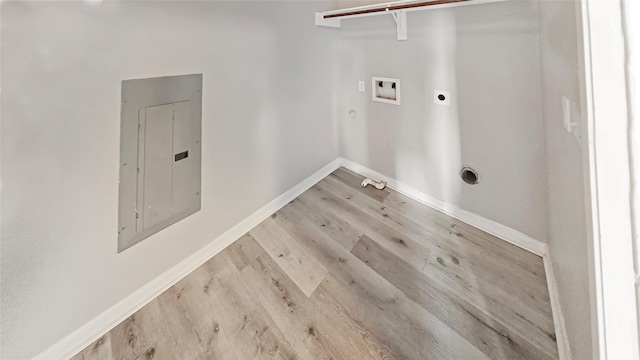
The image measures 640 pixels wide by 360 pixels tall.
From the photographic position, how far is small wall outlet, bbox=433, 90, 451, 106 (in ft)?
6.24

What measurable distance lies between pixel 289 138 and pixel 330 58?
0.98 m

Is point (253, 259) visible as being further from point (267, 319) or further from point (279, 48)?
point (279, 48)

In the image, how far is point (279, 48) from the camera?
2.04 metres

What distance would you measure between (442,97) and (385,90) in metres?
0.59

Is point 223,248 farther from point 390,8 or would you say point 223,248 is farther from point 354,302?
point 390,8

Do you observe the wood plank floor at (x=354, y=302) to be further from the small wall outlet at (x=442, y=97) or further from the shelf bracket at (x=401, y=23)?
the shelf bracket at (x=401, y=23)

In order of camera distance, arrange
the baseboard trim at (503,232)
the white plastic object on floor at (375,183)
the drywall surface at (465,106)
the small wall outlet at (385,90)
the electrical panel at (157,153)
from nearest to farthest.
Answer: the baseboard trim at (503,232) < the electrical panel at (157,153) < the drywall surface at (465,106) < the small wall outlet at (385,90) < the white plastic object on floor at (375,183)

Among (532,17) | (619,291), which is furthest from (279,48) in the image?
(619,291)

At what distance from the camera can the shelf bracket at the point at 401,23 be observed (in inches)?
78.7

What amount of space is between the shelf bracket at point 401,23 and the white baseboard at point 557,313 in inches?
72.8

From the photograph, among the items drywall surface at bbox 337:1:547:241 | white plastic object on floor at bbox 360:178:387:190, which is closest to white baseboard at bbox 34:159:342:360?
white plastic object on floor at bbox 360:178:387:190

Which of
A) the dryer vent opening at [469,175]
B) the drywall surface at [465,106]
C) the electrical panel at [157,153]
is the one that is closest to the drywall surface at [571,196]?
the drywall surface at [465,106]

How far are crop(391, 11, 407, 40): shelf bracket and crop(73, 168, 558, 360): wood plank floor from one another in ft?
5.06

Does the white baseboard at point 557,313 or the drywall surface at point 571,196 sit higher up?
the drywall surface at point 571,196
